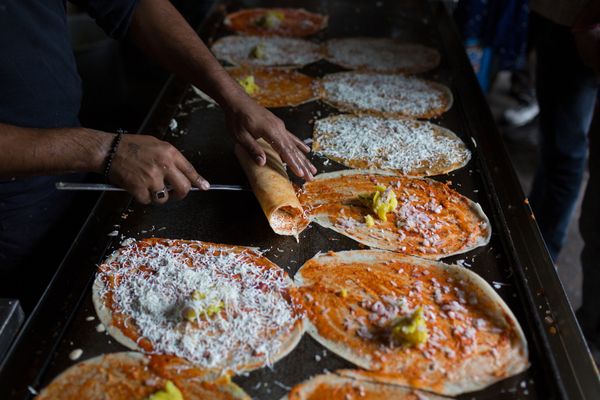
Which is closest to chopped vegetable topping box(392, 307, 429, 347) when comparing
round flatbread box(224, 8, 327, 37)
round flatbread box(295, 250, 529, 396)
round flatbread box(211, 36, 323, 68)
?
round flatbread box(295, 250, 529, 396)

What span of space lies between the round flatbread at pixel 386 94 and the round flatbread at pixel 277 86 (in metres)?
0.11

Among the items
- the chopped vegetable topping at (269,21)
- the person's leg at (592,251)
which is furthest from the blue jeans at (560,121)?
the chopped vegetable topping at (269,21)

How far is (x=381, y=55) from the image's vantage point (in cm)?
373

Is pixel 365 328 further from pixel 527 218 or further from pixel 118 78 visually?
pixel 118 78

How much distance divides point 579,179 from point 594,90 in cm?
60

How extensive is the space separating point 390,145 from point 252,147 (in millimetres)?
824

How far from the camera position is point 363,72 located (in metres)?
3.49

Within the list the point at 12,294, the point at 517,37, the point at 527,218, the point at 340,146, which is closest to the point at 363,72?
the point at 340,146

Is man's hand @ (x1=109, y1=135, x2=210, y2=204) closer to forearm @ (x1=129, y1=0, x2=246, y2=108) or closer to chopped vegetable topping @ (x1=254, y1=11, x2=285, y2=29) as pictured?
forearm @ (x1=129, y1=0, x2=246, y2=108)

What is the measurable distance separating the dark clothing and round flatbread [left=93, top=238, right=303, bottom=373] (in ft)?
2.03

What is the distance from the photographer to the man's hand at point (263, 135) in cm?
214

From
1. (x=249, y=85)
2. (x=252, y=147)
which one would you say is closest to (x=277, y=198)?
(x=252, y=147)

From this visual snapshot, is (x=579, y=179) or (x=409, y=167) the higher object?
(x=409, y=167)

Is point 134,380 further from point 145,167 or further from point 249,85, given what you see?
point 249,85
